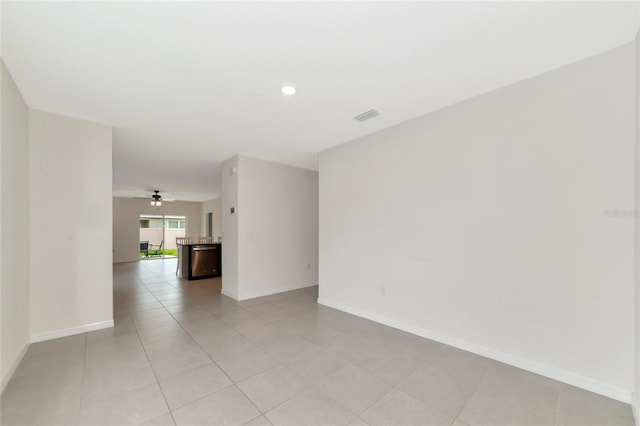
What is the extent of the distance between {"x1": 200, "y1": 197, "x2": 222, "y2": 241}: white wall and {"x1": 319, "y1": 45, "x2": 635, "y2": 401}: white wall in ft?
30.1

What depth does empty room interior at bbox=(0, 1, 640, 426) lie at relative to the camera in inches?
68.4

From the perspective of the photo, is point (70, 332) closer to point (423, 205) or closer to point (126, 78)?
point (126, 78)

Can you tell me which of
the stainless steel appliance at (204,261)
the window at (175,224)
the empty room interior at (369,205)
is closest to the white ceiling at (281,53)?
the empty room interior at (369,205)

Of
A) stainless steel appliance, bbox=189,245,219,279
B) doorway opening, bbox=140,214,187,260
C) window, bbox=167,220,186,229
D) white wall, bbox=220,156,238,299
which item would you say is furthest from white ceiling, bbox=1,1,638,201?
window, bbox=167,220,186,229

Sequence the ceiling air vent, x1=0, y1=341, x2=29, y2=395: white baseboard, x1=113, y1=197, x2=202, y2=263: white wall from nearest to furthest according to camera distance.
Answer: x1=0, y1=341, x2=29, y2=395: white baseboard → the ceiling air vent → x1=113, y1=197, x2=202, y2=263: white wall

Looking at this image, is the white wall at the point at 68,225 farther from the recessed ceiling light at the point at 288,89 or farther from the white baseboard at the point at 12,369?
the recessed ceiling light at the point at 288,89

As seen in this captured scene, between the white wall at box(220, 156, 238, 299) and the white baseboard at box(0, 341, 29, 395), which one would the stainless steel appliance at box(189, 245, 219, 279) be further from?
the white baseboard at box(0, 341, 29, 395)

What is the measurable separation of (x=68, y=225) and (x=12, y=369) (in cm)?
154

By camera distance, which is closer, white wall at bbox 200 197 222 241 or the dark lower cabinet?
the dark lower cabinet

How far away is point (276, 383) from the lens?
212 centimetres

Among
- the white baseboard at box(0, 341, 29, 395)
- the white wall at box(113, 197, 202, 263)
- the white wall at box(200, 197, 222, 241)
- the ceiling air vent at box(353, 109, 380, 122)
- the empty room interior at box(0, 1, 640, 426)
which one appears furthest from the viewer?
the white wall at box(200, 197, 222, 241)

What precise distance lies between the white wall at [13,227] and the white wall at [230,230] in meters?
2.53

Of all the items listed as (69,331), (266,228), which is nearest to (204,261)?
(266,228)

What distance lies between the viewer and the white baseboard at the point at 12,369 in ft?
6.65
